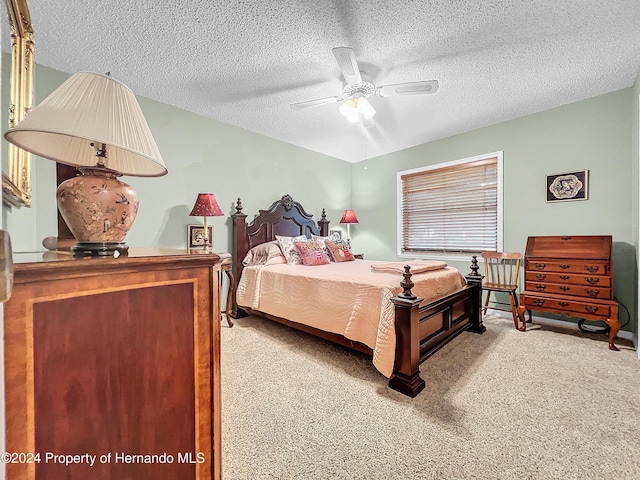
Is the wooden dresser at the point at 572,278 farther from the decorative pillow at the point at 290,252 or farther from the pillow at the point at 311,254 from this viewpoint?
the decorative pillow at the point at 290,252

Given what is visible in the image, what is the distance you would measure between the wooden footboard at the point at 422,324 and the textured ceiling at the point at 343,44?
1.72 meters

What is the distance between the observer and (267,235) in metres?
3.85

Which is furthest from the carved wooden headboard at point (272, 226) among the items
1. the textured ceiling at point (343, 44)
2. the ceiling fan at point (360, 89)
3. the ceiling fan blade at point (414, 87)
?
the ceiling fan blade at point (414, 87)

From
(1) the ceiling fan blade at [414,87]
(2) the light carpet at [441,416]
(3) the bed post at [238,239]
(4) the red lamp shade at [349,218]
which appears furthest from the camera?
(4) the red lamp shade at [349,218]

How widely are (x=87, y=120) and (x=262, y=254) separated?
9.26ft

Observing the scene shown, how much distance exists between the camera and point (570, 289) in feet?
8.59

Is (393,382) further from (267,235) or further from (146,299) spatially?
(267,235)

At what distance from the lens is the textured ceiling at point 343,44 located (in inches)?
68.9

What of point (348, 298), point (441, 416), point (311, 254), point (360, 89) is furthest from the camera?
point (311, 254)

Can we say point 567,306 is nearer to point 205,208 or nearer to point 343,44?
point 343,44

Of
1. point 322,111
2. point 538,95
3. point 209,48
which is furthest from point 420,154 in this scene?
point 209,48

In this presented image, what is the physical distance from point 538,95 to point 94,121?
148 inches

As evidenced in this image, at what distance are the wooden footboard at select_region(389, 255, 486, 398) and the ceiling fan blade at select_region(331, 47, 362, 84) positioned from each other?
1.48 m

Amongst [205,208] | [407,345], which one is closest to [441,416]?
[407,345]
